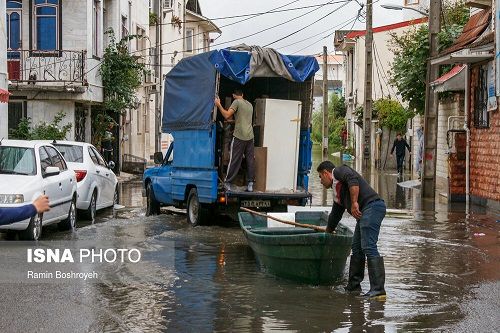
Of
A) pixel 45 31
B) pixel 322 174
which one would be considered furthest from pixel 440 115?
pixel 322 174

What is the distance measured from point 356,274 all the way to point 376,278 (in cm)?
43

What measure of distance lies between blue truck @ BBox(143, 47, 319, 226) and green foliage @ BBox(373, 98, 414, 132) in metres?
29.3

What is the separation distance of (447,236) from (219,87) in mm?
5055

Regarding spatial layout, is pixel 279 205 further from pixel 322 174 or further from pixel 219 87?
pixel 322 174

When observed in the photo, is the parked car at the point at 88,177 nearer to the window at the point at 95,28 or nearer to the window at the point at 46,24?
the window at the point at 46,24

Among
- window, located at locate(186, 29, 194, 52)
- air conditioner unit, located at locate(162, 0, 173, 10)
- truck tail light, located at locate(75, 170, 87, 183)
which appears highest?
air conditioner unit, located at locate(162, 0, 173, 10)

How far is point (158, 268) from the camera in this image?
13.1 meters

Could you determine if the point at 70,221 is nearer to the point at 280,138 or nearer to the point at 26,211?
the point at 280,138

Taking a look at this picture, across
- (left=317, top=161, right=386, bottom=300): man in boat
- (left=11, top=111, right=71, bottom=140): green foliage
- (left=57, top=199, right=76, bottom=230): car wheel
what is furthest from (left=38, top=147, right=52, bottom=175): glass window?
(left=11, top=111, right=71, bottom=140): green foliage

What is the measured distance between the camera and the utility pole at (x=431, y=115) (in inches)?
1024

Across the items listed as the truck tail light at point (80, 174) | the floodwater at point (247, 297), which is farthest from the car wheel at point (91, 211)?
the floodwater at point (247, 297)

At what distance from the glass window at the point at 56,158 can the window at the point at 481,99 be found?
429 inches

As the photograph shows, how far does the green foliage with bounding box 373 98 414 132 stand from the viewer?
48594 millimetres

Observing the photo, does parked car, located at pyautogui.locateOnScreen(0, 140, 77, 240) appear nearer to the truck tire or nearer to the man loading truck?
the truck tire
